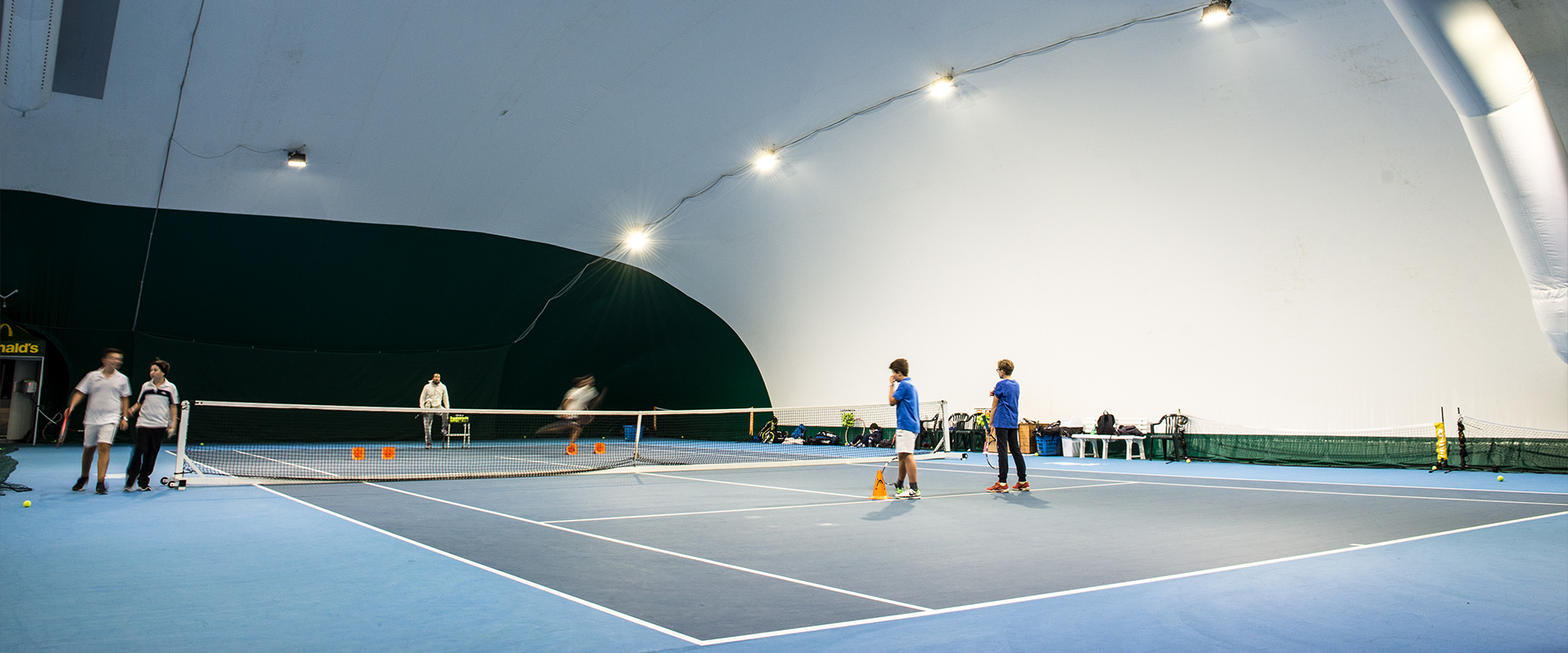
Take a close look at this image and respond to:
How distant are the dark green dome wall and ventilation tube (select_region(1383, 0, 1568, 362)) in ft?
64.7

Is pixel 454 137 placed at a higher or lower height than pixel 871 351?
higher

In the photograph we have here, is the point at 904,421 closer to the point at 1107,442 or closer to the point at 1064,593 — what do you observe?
the point at 1064,593

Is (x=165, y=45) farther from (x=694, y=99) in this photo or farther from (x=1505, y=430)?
(x=1505, y=430)

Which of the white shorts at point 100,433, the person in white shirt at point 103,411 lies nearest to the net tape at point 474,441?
the person in white shirt at point 103,411

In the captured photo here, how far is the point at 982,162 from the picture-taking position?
1666 cm

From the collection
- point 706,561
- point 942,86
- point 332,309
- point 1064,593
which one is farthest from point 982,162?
point 332,309

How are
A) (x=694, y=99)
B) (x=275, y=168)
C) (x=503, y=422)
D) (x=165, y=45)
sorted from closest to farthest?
(x=165, y=45) < (x=694, y=99) < (x=275, y=168) < (x=503, y=422)

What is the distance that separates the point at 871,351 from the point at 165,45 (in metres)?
15.5

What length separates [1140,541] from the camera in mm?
5906

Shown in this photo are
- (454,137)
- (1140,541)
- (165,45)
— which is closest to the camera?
(1140,541)

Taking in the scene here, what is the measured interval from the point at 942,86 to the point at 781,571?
11543 mm

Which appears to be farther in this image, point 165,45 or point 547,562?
point 165,45

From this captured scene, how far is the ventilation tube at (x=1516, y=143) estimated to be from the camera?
13.6 feet

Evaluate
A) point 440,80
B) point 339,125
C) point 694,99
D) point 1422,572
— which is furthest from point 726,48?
point 1422,572
